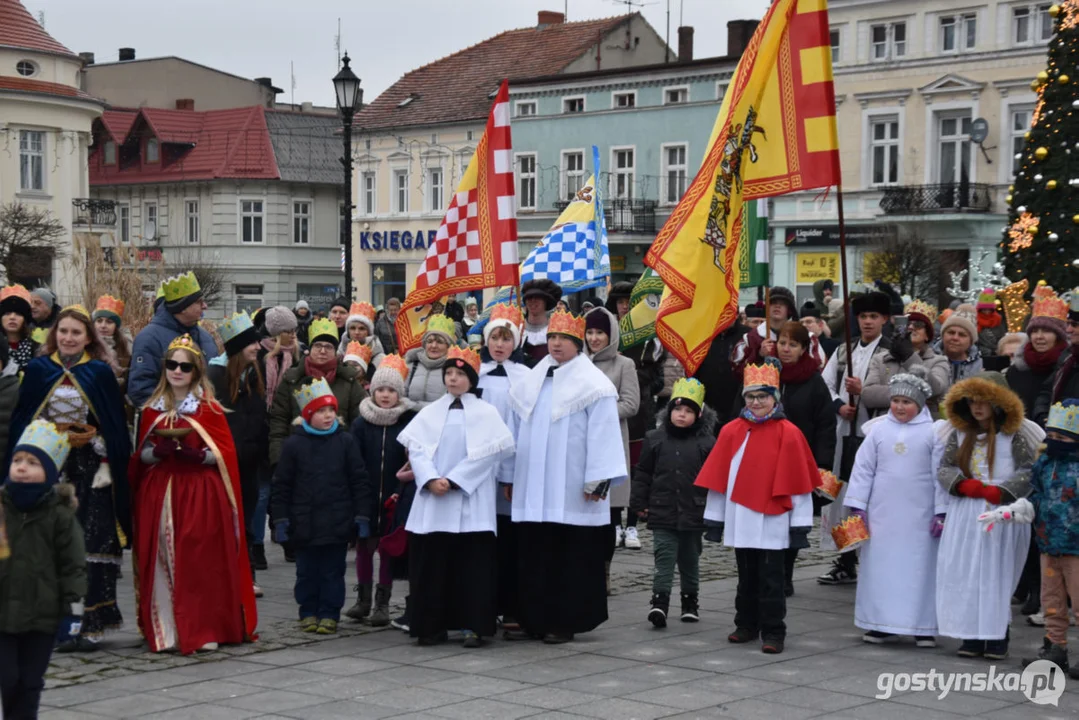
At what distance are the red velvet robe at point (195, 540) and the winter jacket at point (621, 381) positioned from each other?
2913mm

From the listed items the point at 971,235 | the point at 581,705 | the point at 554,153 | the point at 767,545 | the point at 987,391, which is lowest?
the point at 581,705

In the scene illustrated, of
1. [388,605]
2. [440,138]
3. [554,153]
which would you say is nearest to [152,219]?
[440,138]

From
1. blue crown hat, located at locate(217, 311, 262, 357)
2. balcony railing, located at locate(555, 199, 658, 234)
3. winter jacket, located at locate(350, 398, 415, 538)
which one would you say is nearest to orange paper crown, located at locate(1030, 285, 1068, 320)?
winter jacket, located at locate(350, 398, 415, 538)

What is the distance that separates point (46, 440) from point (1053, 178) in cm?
1484

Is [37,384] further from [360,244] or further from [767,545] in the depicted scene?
[360,244]

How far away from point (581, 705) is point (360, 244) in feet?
167

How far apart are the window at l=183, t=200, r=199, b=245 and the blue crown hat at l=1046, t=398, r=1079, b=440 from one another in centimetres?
5648

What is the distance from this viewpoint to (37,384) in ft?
28.9

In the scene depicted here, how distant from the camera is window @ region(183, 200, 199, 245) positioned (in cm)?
6222

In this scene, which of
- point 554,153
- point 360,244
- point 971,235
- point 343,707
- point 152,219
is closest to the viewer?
point 343,707

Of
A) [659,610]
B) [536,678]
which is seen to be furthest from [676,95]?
[536,678]

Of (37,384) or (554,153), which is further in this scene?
(554,153)

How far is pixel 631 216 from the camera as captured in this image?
48.4 m

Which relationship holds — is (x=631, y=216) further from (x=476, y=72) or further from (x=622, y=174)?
(x=476, y=72)
